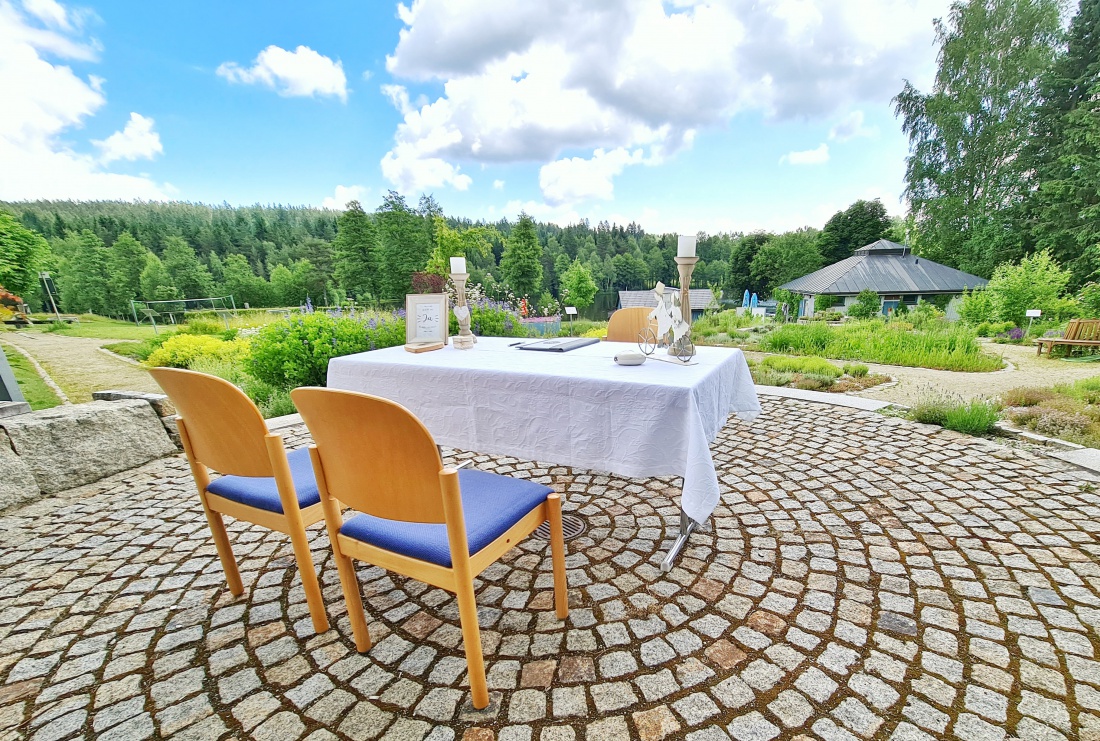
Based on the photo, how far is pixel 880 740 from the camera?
1.01 m

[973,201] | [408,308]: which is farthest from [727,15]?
[973,201]

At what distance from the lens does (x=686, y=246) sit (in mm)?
1838

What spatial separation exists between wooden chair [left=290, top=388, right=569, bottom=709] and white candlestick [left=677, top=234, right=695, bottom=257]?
3.96 ft

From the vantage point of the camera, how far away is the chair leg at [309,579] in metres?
1.34

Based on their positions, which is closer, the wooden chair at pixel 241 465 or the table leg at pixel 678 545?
the wooden chair at pixel 241 465

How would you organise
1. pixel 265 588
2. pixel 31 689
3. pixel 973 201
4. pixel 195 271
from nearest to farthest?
pixel 31 689 < pixel 265 588 < pixel 195 271 < pixel 973 201

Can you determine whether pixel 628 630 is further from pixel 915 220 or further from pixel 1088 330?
pixel 915 220

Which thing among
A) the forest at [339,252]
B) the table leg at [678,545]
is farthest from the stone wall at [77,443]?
the table leg at [678,545]

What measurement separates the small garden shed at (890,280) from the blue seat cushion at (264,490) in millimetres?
20719

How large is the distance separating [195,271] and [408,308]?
263 inches

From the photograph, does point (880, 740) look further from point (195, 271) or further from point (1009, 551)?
point (195, 271)

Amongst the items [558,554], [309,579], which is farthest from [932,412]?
[309,579]

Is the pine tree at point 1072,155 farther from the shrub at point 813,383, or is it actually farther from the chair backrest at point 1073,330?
the shrub at point 813,383

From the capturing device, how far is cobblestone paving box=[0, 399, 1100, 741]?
43.4 inches
